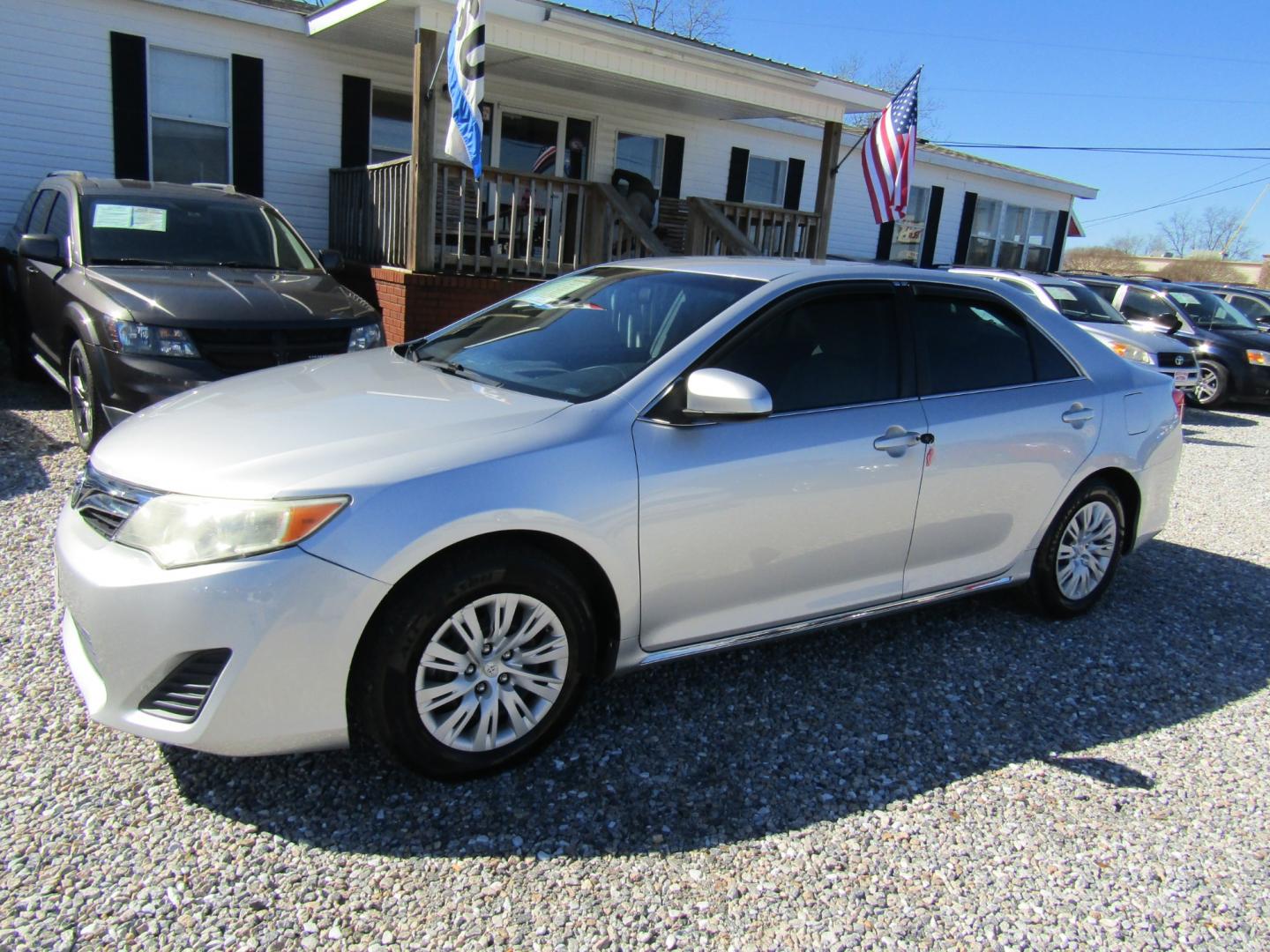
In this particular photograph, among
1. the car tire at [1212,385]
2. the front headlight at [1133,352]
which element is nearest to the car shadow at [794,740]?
the front headlight at [1133,352]

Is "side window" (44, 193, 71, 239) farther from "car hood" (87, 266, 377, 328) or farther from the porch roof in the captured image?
the porch roof

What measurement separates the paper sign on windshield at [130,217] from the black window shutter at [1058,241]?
19863 mm

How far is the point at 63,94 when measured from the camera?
9211mm

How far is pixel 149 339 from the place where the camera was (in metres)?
5.41

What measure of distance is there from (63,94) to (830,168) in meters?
8.42

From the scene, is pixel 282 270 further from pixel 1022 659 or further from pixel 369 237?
pixel 1022 659

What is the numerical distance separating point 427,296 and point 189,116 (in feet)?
11.8

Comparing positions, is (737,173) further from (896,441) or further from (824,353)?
(896,441)

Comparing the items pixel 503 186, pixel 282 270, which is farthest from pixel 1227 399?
pixel 282 270

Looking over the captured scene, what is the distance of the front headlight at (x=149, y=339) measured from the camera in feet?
17.7

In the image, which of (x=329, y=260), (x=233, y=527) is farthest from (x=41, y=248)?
(x=233, y=527)

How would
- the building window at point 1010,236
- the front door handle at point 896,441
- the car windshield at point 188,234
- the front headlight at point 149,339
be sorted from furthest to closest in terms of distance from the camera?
the building window at point 1010,236
the car windshield at point 188,234
the front headlight at point 149,339
the front door handle at point 896,441

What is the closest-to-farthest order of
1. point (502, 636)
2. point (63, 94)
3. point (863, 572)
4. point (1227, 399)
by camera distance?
1. point (502, 636)
2. point (863, 572)
3. point (63, 94)
4. point (1227, 399)

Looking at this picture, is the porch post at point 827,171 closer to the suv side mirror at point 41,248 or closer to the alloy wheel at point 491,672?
the suv side mirror at point 41,248
